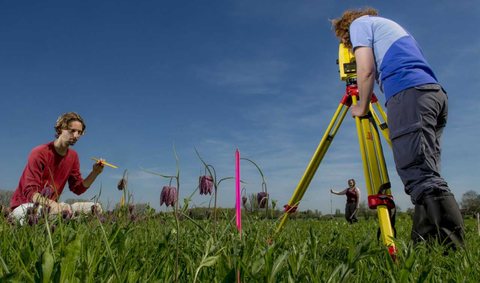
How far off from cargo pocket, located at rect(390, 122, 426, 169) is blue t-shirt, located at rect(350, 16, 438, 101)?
340 mm

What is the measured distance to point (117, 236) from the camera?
6.04ft

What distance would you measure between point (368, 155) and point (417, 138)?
476 millimetres

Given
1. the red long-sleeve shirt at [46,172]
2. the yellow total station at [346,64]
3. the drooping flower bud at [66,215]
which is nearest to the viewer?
the drooping flower bud at [66,215]

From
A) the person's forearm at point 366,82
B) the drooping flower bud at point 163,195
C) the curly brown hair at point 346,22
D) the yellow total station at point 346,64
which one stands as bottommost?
the drooping flower bud at point 163,195

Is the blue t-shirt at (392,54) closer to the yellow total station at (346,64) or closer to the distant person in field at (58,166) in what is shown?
the yellow total station at (346,64)

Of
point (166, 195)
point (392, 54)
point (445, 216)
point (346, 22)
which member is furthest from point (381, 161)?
point (166, 195)

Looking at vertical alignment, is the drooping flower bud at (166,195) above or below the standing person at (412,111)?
below

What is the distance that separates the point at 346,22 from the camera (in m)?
3.65

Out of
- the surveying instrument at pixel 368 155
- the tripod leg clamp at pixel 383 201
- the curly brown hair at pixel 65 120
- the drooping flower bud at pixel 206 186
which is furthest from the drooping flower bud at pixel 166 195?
the curly brown hair at pixel 65 120

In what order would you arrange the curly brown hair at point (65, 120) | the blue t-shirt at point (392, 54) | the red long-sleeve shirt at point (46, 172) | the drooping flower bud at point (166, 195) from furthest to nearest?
the curly brown hair at point (65, 120)
the red long-sleeve shirt at point (46, 172)
the blue t-shirt at point (392, 54)
the drooping flower bud at point (166, 195)

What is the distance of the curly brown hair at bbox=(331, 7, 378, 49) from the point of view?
364 centimetres

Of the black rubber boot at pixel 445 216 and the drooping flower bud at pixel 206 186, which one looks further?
the black rubber boot at pixel 445 216

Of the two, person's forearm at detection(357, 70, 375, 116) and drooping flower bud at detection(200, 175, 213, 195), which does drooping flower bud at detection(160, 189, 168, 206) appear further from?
person's forearm at detection(357, 70, 375, 116)

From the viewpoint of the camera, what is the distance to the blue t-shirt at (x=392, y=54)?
2.87 m
